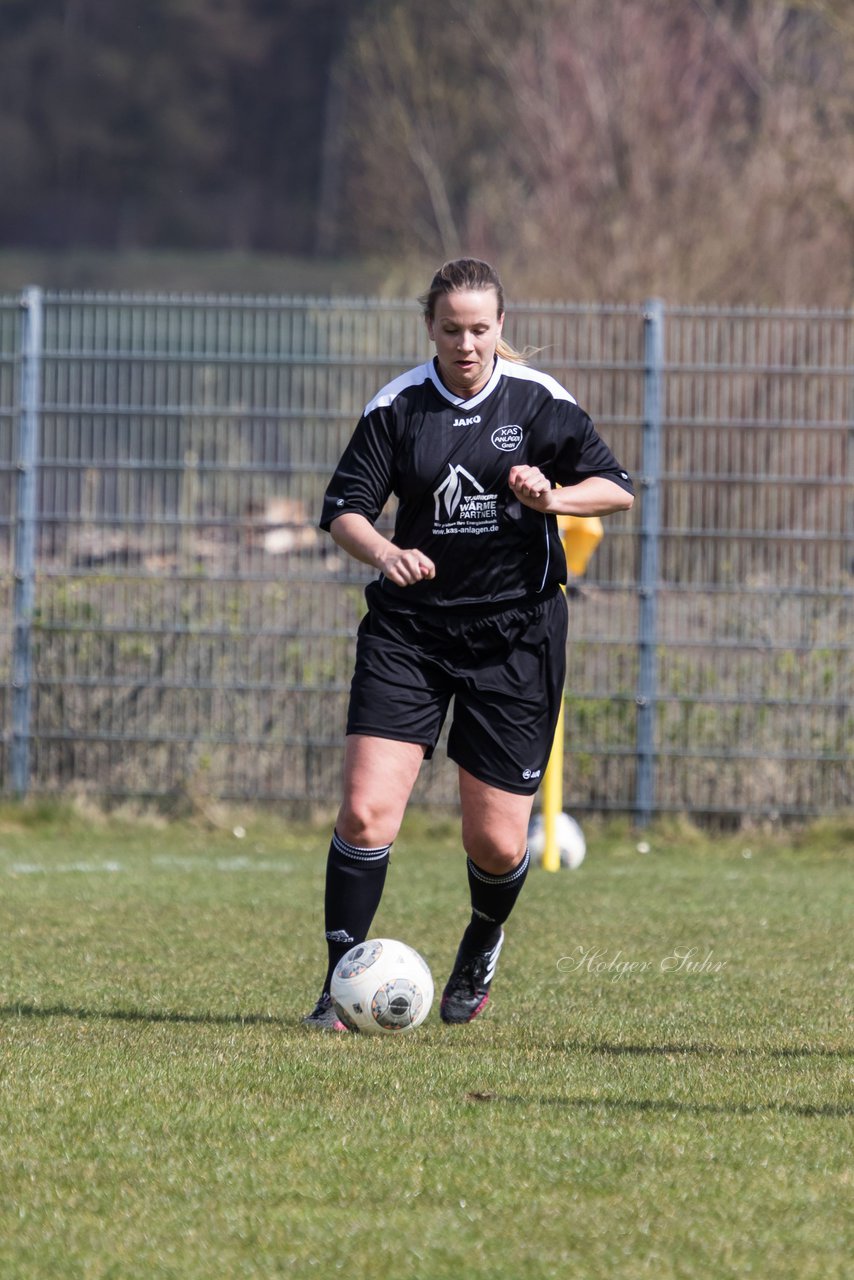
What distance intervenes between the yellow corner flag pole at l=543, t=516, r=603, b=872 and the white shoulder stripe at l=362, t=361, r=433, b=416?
327 cm

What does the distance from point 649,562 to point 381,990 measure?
5650 mm

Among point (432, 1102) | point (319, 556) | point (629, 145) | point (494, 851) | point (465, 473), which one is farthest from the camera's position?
point (629, 145)

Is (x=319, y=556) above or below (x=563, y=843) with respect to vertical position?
above

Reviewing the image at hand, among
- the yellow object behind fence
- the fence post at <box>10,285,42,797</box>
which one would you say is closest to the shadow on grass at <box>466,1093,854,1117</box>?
the yellow object behind fence

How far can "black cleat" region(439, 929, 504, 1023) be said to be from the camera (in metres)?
5.46

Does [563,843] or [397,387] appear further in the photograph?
[563,843]

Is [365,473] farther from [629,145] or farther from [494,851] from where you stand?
[629,145]

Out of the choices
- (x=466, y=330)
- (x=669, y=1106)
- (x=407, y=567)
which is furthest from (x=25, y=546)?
(x=669, y=1106)

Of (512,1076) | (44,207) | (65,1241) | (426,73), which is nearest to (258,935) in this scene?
(512,1076)

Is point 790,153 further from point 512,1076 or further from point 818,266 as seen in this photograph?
point 512,1076

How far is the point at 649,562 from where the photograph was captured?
1035cm

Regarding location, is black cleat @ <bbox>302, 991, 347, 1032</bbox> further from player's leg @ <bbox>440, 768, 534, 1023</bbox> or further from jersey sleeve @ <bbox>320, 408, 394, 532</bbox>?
jersey sleeve @ <bbox>320, 408, 394, 532</bbox>
